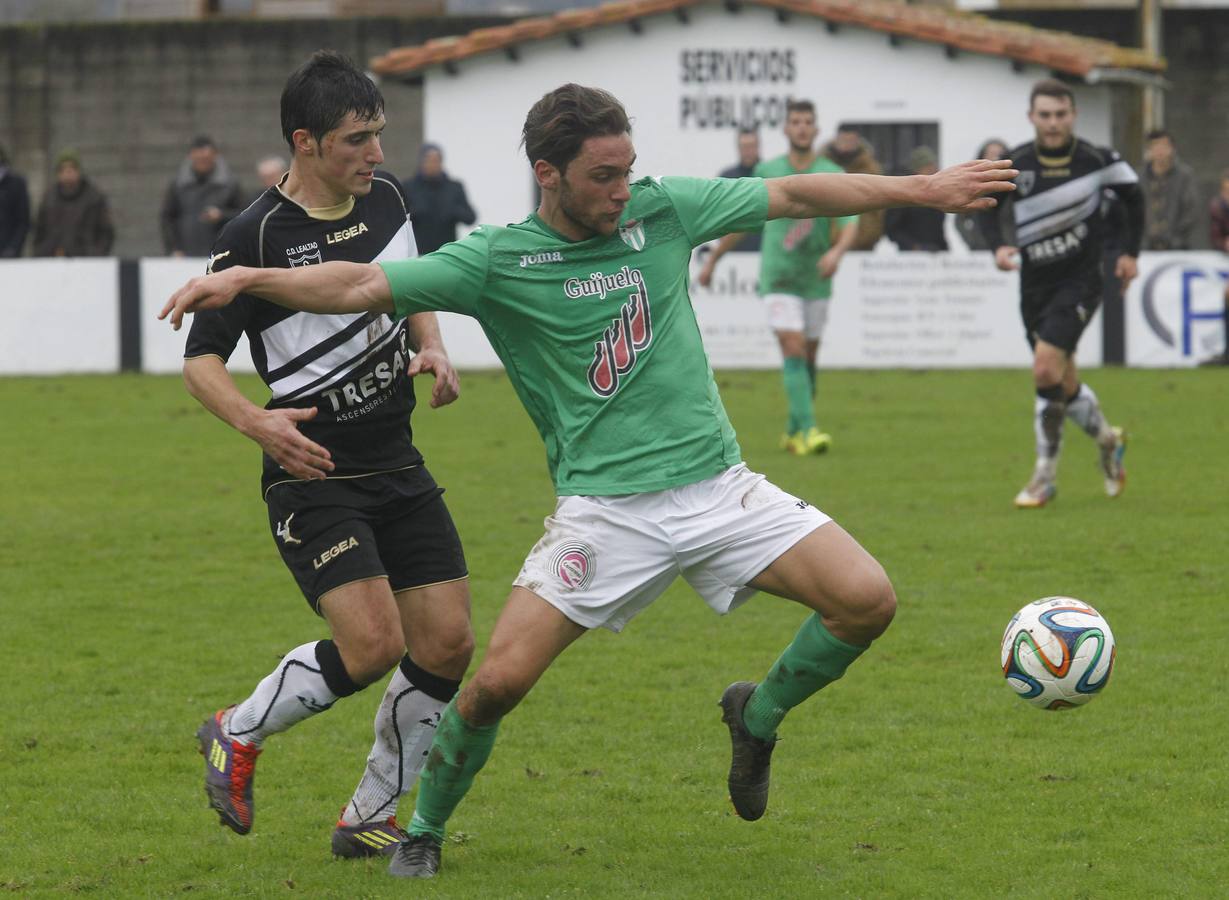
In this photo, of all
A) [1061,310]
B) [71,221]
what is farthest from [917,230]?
[1061,310]

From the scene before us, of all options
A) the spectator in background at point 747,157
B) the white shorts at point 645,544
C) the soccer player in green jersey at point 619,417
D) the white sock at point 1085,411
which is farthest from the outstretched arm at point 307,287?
the spectator in background at point 747,157

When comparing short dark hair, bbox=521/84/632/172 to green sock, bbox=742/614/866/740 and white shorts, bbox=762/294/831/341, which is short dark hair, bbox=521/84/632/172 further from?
white shorts, bbox=762/294/831/341

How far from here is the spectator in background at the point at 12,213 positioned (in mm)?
22147

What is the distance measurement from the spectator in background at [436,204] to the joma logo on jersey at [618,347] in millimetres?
16642

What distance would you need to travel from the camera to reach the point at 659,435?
5230 millimetres

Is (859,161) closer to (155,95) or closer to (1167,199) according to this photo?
(1167,199)

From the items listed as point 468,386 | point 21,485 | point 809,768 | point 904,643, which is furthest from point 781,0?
point 809,768

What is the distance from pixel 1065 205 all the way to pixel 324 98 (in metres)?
6.90

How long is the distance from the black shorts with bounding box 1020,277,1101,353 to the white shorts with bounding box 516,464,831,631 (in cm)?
631

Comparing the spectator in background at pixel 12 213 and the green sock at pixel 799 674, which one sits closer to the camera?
the green sock at pixel 799 674

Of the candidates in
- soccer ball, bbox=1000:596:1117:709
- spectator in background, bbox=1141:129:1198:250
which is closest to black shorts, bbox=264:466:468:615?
soccer ball, bbox=1000:596:1117:709

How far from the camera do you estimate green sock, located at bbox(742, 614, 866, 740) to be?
212 inches

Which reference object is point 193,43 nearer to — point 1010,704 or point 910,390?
point 910,390

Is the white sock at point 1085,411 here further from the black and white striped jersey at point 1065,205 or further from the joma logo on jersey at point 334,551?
the joma logo on jersey at point 334,551
